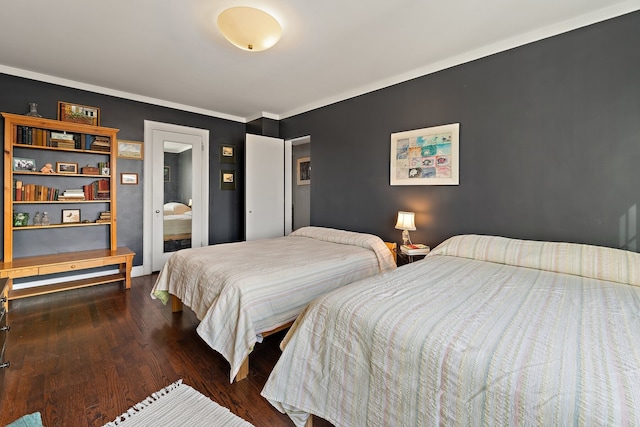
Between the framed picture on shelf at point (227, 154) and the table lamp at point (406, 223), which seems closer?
the table lamp at point (406, 223)

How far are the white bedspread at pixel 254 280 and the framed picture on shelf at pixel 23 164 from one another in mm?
2149

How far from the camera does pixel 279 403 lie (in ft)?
4.58

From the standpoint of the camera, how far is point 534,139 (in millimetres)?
2414

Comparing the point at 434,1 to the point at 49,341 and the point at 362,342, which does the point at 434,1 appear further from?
the point at 49,341

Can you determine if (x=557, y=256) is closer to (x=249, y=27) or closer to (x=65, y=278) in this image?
(x=249, y=27)

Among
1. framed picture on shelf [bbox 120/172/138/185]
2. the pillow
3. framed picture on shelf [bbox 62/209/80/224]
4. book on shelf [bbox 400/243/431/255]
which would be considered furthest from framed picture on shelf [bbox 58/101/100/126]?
the pillow

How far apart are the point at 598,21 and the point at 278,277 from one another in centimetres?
298

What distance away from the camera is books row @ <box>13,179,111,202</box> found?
3080 mm

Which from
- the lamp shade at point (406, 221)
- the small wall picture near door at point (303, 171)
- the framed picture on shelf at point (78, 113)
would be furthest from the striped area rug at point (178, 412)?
the small wall picture near door at point (303, 171)

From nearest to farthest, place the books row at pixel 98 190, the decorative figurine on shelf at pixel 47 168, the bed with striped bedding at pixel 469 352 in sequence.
Result: the bed with striped bedding at pixel 469 352
the decorative figurine on shelf at pixel 47 168
the books row at pixel 98 190

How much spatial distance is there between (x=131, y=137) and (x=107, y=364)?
118 inches

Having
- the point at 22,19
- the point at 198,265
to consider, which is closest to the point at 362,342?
the point at 198,265

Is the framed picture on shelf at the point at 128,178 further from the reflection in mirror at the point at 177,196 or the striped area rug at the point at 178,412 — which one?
the striped area rug at the point at 178,412

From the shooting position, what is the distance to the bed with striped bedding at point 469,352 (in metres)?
0.81
